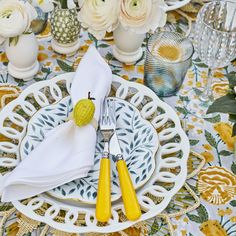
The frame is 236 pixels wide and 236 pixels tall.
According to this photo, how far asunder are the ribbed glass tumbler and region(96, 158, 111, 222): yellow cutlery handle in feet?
0.83

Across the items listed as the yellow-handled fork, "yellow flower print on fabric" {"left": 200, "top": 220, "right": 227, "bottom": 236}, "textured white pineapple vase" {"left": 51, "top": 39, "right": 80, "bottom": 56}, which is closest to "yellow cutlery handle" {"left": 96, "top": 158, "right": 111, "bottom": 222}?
the yellow-handled fork

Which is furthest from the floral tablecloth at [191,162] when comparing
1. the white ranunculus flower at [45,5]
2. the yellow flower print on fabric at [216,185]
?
the white ranunculus flower at [45,5]

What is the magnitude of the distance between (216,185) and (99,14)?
0.38 m

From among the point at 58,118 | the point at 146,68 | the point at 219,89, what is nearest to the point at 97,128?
the point at 58,118

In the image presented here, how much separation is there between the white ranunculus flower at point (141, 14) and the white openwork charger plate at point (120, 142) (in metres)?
0.14

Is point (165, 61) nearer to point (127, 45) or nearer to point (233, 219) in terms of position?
point (127, 45)

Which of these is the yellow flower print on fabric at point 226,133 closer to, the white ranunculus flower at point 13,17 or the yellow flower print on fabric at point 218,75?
the yellow flower print on fabric at point 218,75

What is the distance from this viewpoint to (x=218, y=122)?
2.86 feet

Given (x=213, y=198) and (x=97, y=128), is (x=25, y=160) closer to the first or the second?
(x=97, y=128)

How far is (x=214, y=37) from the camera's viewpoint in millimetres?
840

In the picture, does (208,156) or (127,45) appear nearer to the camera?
(208,156)

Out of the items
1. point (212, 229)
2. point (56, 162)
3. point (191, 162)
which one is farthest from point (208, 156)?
point (56, 162)

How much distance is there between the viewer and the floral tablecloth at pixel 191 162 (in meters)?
0.69

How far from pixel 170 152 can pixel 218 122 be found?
0.16 m
